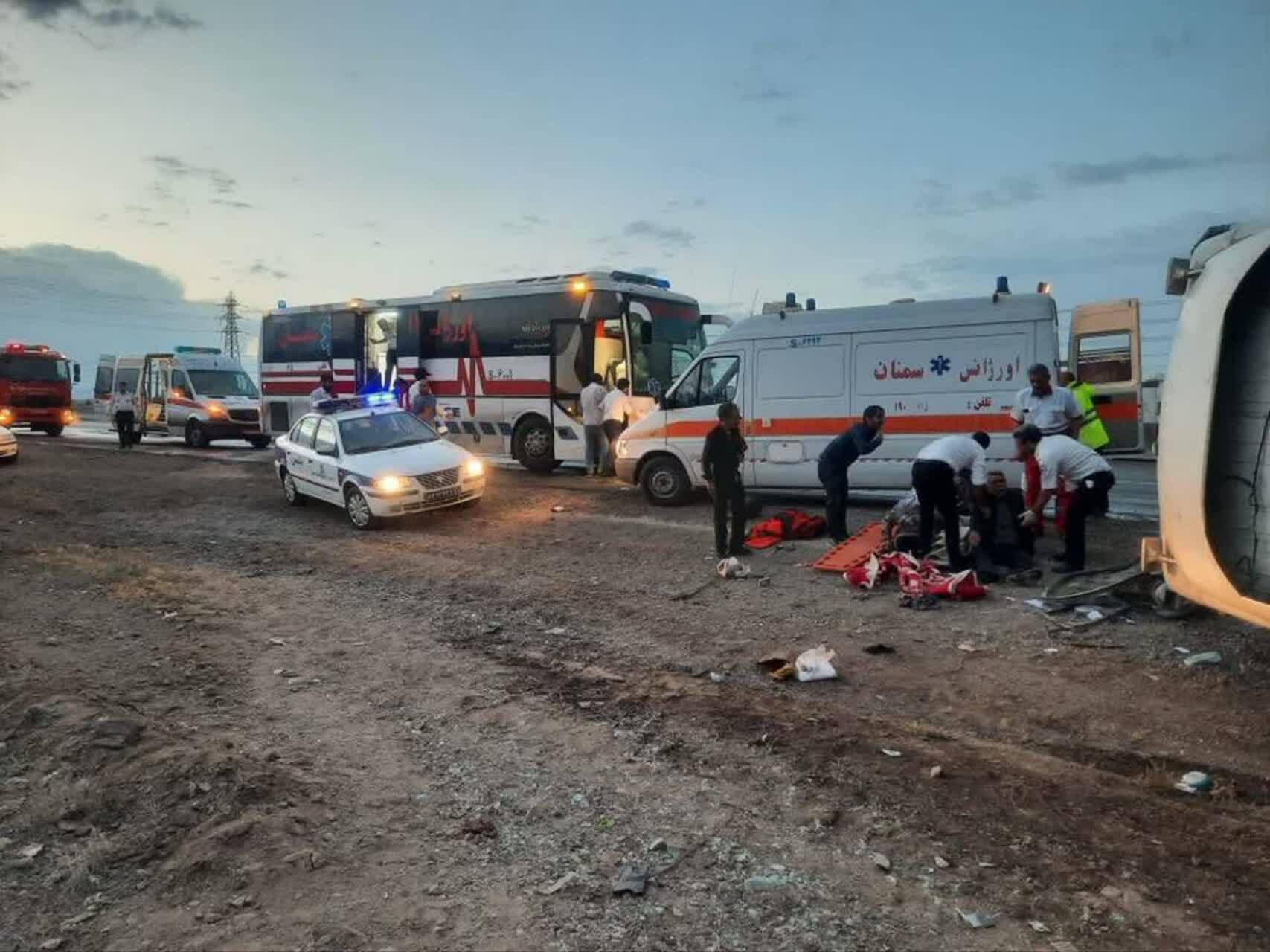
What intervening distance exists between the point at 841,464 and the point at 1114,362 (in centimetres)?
1011

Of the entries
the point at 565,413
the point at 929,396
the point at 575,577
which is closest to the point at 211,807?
the point at 575,577

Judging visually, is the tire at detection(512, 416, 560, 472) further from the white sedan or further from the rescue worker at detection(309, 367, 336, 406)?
the white sedan

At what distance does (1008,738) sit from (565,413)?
38.1ft

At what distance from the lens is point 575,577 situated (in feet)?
27.9

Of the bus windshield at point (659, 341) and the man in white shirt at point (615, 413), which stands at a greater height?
the bus windshield at point (659, 341)

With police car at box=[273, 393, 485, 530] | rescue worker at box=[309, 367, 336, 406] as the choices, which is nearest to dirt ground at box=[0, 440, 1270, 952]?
police car at box=[273, 393, 485, 530]

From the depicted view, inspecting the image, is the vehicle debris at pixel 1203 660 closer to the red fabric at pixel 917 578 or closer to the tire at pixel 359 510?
the red fabric at pixel 917 578

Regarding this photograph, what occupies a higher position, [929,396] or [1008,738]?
[929,396]

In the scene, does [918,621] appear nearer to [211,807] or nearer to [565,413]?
[211,807]

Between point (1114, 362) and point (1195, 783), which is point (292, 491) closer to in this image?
point (1195, 783)

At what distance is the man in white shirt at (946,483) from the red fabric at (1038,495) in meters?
0.59

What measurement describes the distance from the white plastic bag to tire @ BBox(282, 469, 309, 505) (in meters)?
9.55

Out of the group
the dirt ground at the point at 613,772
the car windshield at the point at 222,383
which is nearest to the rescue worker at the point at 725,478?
the dirt ground at the point at 613,772

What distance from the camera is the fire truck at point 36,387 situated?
88.3 ft
